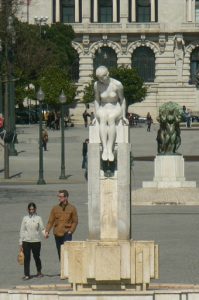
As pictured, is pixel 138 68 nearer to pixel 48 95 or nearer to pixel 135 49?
pixel 135 49

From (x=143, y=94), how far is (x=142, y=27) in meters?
18.9

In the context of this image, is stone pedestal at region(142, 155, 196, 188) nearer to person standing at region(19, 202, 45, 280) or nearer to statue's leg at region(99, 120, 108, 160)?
person standing at region(19, 202, 45, 280)

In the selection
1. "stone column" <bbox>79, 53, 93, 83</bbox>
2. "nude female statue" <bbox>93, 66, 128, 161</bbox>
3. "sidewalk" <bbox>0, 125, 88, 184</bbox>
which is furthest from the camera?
"stone column" <bbox>79, 53, 93, 83</bbox>

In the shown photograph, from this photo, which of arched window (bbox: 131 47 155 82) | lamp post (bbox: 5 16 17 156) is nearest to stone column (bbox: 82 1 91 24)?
arched window (bbox: 131 47 155 82)

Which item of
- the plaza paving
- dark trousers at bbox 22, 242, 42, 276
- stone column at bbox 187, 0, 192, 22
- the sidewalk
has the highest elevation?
stone column at bbox 187, 0, 192, 22

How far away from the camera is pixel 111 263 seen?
77.8 ft

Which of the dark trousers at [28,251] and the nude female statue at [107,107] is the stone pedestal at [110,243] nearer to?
the nude female statue at [107,107]

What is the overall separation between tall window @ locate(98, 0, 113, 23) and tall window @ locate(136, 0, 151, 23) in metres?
2.36

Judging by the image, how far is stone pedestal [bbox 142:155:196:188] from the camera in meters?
48.2

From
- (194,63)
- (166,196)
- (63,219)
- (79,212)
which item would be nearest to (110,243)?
(63,219)

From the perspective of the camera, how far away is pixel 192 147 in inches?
3211

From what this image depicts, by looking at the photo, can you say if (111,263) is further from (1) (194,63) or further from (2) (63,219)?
(1) (194,63)

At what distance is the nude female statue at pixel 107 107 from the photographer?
944 inches

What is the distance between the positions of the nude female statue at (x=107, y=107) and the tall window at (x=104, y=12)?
381ft
